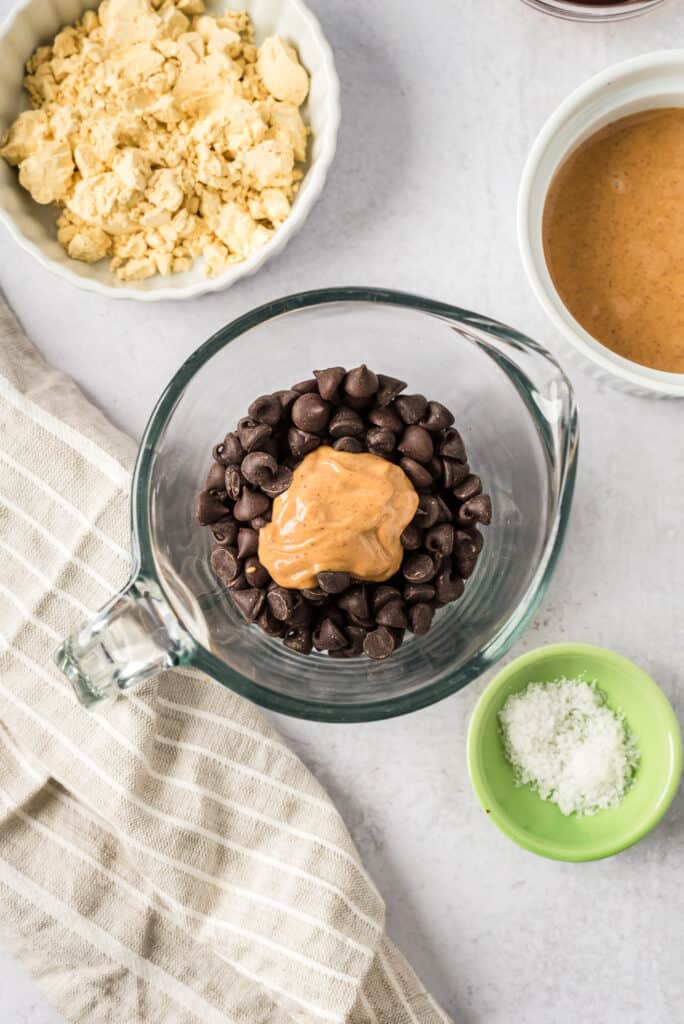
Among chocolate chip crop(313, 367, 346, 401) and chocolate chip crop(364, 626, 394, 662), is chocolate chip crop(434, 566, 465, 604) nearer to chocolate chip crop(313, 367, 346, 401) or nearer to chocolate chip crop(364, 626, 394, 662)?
chocolate chip crop(364, 626, 394, 662)

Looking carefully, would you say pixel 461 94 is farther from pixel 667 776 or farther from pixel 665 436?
pixel 667 776

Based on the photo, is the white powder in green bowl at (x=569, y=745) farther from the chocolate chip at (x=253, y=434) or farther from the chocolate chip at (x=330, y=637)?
the chocolate chip at (x=253, y=434)

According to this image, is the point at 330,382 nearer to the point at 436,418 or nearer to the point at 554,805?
the point at 436,418

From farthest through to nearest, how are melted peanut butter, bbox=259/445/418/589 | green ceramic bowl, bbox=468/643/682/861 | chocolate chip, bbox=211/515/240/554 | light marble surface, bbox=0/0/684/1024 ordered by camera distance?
light marble surface, bbox=0/0/684/1024, green ceramic bowl, bbox=468/643/682/861, chocolate chip, bbox=211/515/240/554, melted peanut butter, bbox=259/445/418/589

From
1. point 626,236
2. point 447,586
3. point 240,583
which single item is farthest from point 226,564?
point 626,236

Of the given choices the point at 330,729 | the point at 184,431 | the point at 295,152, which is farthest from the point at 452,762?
the point at 295,152

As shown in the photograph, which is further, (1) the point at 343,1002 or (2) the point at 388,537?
(1) the point at 343,1002

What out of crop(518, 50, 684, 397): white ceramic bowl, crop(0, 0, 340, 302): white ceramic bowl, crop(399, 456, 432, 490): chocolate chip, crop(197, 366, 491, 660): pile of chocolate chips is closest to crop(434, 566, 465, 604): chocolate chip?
crop(197, 366, 491, 660): pile of chocolate chips
